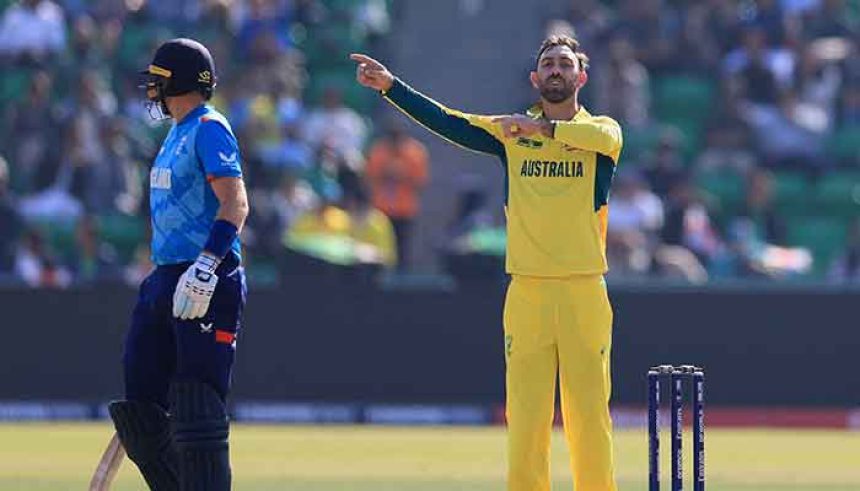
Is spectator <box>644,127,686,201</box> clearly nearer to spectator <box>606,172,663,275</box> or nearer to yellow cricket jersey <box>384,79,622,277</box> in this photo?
spectator <box>606,172,663,275</box>

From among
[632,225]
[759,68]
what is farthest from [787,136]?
[632,225]

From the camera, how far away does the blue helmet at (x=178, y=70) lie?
Result: 7.14 metres

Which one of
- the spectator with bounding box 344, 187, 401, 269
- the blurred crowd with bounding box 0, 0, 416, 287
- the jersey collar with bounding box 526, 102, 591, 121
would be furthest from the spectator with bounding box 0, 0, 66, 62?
the jersey collar with bounding box 526, 102, 591, 121

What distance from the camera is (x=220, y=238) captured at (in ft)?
22.4

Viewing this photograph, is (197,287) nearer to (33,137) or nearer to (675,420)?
(675,420)

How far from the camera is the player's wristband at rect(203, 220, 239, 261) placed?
682 centimetres

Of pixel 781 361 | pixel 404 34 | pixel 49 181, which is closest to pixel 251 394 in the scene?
pixel 49 181

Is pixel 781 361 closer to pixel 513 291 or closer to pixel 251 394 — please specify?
pixel 251 394

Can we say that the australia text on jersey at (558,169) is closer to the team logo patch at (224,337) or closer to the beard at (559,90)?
the beard at (559,90)

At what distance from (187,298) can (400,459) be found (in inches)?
203

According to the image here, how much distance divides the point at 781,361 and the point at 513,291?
7.41 metres

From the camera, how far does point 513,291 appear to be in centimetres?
755

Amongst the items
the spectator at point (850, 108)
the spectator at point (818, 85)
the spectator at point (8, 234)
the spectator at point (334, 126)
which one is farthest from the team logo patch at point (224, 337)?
the spectator at point (850, 108)

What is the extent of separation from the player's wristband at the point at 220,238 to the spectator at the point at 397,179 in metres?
9.03
